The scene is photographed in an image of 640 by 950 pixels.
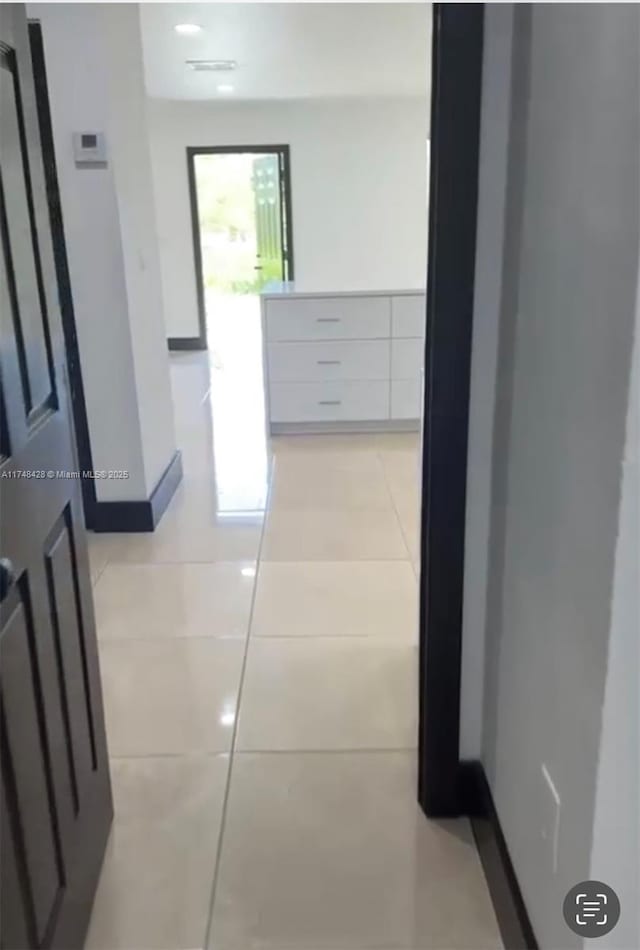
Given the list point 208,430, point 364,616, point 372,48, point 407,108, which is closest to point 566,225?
point 364,616

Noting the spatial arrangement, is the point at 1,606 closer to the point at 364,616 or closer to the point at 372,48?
the point at 364,616

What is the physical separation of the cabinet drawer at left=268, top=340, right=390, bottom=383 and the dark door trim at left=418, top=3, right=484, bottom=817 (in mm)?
3231

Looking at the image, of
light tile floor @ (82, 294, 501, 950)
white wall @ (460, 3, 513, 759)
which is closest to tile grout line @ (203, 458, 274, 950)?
light tile floor @ (82, 294, 501, 950)

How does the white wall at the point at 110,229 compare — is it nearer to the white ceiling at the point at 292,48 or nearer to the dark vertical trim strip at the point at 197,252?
the white ceiling at the point at 292,48

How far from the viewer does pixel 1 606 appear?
1.16m

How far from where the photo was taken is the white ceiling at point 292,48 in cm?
462

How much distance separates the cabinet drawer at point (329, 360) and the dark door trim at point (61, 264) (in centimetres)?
165

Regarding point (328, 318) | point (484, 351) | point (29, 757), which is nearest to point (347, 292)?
point (328, 318)

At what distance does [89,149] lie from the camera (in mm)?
3107

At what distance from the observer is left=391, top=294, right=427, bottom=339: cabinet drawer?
4.70 meters

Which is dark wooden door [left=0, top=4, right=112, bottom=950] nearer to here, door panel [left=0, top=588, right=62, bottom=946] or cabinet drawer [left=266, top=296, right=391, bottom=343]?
door panel [left=0, top=588, right=62, bottom=946]

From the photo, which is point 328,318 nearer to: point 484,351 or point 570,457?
point 484,351

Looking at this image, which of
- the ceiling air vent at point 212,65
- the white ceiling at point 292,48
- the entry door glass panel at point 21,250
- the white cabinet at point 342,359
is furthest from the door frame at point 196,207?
the entry door glass panel at point 21,250

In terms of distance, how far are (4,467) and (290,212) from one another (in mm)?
7859
